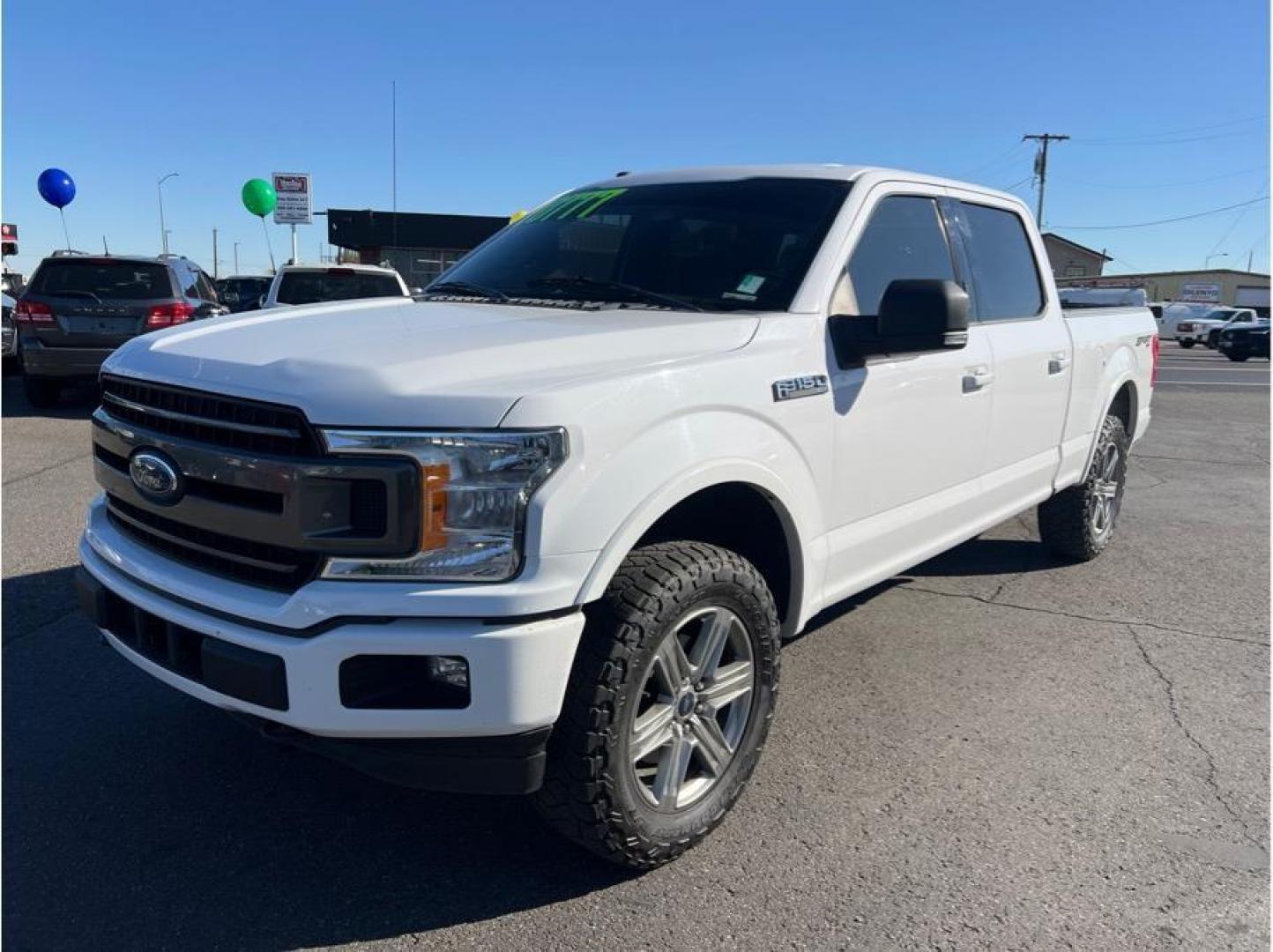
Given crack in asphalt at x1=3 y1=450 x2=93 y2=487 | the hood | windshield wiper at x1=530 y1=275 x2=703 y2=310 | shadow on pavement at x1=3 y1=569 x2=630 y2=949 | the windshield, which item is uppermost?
the windshield

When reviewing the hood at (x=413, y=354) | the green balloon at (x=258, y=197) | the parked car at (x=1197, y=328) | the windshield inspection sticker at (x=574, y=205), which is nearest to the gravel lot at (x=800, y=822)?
the hood at (x=413, y=354)

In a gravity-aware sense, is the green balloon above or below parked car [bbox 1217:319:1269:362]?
above

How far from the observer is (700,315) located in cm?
309

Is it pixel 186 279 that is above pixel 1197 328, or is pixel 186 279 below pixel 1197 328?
above

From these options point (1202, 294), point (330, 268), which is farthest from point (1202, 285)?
point (330, 268)

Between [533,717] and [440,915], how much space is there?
67 centimetres

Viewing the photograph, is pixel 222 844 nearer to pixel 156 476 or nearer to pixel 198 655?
pixel 198 655

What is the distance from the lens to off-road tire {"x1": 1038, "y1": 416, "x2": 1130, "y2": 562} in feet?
18.3

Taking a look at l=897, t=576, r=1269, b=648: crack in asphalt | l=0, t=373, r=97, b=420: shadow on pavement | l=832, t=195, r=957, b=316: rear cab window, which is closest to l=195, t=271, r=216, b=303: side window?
l=0, t=373, r=97, b=420: shadow on pavement

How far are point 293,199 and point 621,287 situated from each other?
1829 cm

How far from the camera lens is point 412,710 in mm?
2260

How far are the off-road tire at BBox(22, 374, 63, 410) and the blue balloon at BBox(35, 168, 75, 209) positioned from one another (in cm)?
1348

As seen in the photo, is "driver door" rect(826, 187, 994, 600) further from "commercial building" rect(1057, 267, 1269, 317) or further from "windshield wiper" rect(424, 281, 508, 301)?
"commercial building" rect(1057, 267, 1269, 317)

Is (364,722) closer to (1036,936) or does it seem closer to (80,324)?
(1036,936)
